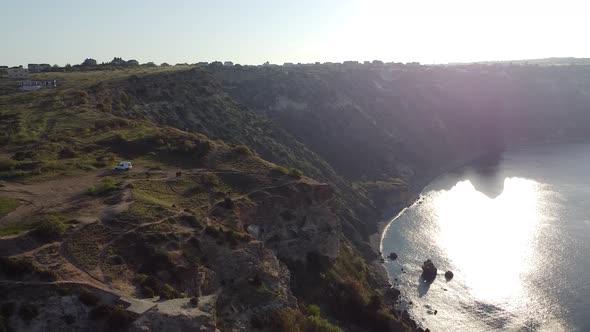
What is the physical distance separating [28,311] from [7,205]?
45.4ft

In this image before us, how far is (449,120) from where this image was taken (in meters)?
183

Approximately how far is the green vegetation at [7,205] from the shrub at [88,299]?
39.3 ft

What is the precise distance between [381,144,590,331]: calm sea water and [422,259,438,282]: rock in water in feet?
3.48

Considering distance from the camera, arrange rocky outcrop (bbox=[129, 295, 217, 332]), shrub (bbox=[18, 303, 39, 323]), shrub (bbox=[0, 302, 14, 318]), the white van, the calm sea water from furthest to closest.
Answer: the calm sea water, the white van, rocky outcrop (bbox=[129, 295, 217, 332]), shrub (bbox=[18, 303, 39, 323]), shrub (bbox=[0, 302, 14, 318])

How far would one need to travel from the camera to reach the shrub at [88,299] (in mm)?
30031

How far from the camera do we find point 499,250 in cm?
8794

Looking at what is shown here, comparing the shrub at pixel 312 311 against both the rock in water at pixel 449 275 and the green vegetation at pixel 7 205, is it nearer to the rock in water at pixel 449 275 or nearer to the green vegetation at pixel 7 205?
the green vegetation at pixel 7 205

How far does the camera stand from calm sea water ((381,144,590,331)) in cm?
6762

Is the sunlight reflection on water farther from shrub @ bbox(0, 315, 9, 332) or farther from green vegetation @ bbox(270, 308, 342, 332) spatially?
shrub @ bbox(0, 315, 9, 332)

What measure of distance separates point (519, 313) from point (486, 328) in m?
6.36

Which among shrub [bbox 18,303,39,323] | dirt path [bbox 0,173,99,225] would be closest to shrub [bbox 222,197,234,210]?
dirt path [bbox 0,173,99,225]

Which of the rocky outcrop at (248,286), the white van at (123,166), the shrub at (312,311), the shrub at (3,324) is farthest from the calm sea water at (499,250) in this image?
the shrub at (3,324)

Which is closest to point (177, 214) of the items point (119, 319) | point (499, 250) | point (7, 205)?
point (7, 205)

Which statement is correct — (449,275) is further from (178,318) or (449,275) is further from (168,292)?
(178,318)
